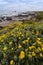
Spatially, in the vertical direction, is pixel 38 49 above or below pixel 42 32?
above

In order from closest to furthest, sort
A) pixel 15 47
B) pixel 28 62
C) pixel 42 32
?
pixel 28 62, pixel 15 47, pixel 42 32

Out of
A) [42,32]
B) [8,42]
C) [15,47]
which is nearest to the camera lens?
[15,47]

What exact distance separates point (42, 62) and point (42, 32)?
2238 mm

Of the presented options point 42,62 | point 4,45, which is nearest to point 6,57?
point 4,45

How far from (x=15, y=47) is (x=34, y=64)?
78cm

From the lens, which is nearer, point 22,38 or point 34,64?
point 34,64

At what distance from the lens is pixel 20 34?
6496 millimetres

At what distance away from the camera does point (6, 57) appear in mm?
A: 5445

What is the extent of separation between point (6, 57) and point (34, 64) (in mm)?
732

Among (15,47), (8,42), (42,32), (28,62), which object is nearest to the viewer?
(28,62)

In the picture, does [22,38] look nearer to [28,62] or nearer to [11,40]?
[11,40]

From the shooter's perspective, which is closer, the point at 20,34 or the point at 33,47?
the point at 33,47

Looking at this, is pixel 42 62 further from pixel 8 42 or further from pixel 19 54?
pixel 8 42

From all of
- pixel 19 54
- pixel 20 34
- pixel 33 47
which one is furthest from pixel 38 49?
pixel 20 34
